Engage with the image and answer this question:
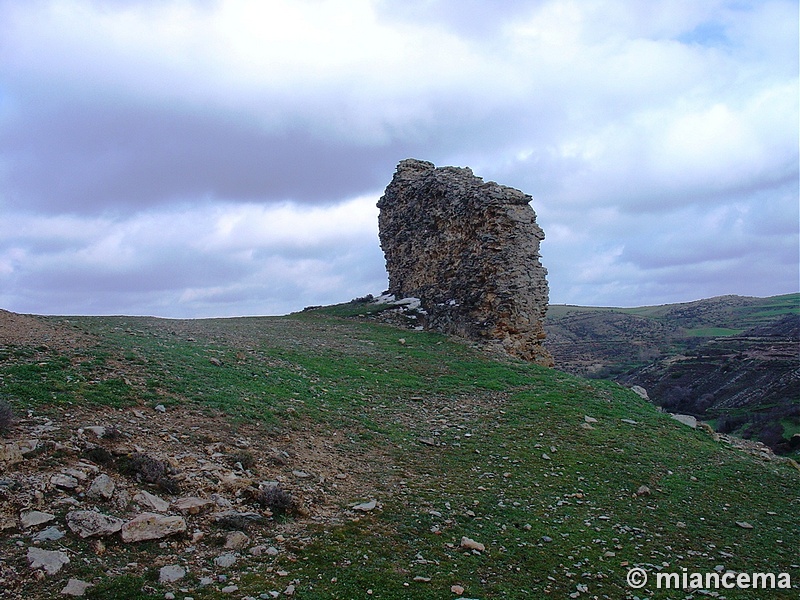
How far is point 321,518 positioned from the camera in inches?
238

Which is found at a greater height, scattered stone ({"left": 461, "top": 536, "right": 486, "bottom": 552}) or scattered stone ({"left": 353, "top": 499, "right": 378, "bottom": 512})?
scattered stone ({"left": 353, "top": 499, "right": 378, "bottom": 512})

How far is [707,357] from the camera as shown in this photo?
39188 mm

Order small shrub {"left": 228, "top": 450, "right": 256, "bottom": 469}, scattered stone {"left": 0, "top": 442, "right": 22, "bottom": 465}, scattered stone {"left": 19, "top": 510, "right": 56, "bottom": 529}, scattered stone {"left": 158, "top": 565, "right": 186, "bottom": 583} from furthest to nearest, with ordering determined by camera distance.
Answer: small shrub {"left": 228, "top": 450, "right": 256, "bottom": 469} < scattered stone {"left": 0, "top": 442, "right": 22, "bottom": 465} < scattered stone {"left": 19, "top": 510, "right": 56, "bottom": 529} < scattered stone {"left": 158, "top": 565, "right": 186, "bottom": 583}

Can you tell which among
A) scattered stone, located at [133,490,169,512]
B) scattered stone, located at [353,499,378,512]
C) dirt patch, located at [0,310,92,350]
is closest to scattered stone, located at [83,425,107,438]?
scattered stone, located at [133,490,169,512]

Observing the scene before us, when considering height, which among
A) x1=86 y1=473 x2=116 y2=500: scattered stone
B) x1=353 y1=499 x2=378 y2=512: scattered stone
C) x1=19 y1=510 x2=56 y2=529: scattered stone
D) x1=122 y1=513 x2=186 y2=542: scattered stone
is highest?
x1=86 y1=473 x2=116 y2=500: scattered stone

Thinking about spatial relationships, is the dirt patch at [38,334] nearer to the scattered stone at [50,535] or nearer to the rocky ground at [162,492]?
the rocky ground at [162,492]

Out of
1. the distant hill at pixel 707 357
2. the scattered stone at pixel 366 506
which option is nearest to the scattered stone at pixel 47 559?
the scattered stone at pixel 366 506

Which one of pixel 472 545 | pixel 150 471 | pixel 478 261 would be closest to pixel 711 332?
pixel 478 261

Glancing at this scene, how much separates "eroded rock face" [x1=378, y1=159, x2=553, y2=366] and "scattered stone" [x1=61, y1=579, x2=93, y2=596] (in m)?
→ 14.8

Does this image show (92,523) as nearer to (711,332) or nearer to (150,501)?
(150,501)

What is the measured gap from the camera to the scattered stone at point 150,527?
4906 mm

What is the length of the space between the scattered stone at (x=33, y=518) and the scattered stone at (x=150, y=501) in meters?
0.77

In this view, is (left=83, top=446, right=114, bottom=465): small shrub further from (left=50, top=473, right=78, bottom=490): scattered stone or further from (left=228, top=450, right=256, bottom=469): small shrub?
(left=228, top=450, right=256, bottom=469): small shrub

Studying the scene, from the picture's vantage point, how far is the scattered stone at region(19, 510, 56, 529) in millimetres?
4680
